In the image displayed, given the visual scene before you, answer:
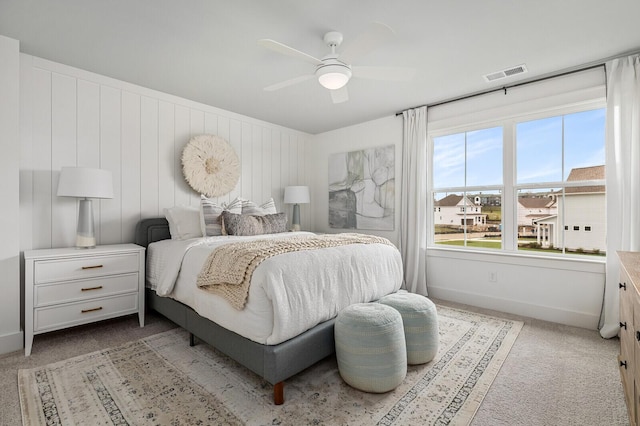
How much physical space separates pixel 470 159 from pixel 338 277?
8.28 feet

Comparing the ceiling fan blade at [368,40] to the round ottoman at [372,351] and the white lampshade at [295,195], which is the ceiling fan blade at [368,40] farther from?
the white lampshade at [295,195]

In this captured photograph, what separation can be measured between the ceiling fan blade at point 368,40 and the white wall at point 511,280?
2.21 metres

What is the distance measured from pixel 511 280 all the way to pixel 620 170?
1359 millimetres

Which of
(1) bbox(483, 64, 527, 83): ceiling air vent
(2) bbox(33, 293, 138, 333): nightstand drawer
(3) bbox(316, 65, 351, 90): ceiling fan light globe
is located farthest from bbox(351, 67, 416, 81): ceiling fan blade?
(2) bbox(33, 293, 138, 333): nightstand drawer

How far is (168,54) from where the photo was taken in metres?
2.58

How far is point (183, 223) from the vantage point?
3113mm

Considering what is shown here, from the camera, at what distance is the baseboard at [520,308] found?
2836 millimetres

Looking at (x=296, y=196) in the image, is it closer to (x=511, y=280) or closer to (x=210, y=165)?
(x=210, y=165)

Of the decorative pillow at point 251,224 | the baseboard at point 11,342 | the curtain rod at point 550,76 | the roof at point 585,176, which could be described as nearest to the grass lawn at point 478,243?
the roof at point 585,176

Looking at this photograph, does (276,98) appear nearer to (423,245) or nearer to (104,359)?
(423,245)

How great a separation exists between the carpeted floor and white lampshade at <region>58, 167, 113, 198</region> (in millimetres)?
1211

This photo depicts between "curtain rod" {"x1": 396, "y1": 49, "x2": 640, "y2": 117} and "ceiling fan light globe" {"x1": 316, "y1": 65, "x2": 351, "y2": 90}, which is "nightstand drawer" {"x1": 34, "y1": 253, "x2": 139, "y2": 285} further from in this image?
"curtain rod" {"x1": 396, "y1": 49, "x2": 640, "y2": 117}

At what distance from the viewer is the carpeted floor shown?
5.32ft

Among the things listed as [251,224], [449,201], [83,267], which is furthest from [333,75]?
[83,267]
